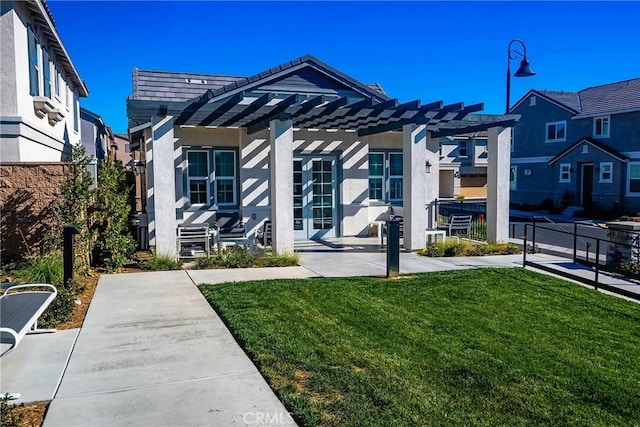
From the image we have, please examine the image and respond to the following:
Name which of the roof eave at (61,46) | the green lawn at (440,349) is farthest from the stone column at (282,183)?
the roof eave at (61,46)

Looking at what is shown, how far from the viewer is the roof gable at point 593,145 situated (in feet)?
89.1

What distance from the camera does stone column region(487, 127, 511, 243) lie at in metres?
13.2

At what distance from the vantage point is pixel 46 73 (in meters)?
12.5

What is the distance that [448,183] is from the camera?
41.9m

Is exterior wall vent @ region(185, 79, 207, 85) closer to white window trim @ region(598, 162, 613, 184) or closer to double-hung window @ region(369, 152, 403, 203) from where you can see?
double-hung window @ region(369, 152, 403, 203)

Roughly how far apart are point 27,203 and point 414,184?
8270 millimetres

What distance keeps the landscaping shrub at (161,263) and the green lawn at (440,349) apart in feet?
7.02

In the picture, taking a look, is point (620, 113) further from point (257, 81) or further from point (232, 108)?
point (232, 108)

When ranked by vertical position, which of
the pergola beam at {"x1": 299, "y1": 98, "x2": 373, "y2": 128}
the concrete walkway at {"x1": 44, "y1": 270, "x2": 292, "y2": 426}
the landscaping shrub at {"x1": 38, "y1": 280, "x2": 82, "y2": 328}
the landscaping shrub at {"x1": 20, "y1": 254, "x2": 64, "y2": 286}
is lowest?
the concrete walkway at {"x1": 44, "y1": 270, "x2": 292, "y2": 426}

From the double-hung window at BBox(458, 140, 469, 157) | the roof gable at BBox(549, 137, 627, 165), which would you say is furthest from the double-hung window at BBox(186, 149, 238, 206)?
the double-hung window at BBox(458, 140, 469, 157)

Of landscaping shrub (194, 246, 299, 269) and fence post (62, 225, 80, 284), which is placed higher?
fence post (62, 225, 80, 284)

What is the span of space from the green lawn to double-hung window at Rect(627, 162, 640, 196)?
21828 millimetres

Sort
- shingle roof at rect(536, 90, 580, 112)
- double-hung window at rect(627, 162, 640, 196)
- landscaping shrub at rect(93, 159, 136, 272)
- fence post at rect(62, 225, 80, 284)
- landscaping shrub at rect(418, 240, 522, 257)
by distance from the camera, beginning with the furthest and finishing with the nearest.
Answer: shingle roof at rect(536, 90, 580, 112)
double-hung window at rect(627, 162, 640, 196)
landscaping shrub at rect(418, 240, 522, 257)
landscaping shrub at rect(93, 159, 136, 272)
fence post at rect(62, 225, 80, 284)

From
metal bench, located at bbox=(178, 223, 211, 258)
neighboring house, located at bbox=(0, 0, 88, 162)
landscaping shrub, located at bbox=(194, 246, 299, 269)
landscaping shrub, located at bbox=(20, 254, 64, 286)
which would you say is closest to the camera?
landscaping shrub, located at bbox=(20, 254, 64, 286)
